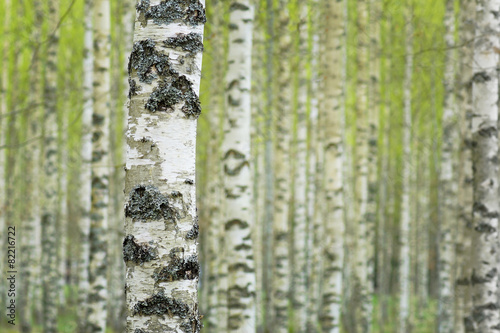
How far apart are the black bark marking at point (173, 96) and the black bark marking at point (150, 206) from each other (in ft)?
1.10

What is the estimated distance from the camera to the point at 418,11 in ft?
43.9

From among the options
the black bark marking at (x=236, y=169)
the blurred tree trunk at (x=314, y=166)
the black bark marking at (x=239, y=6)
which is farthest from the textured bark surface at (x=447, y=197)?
the black bark marking at (x=236, y=169)

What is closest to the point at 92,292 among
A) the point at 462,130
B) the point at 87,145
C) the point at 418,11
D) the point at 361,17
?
the point at 87,145

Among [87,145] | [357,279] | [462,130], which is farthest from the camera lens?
[357,279]

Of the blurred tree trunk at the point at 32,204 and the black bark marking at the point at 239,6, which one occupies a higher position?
the black bark marking at the point at 239,6

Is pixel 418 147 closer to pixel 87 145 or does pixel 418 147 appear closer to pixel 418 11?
pixel 418 11

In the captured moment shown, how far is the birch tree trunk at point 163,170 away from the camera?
216cm

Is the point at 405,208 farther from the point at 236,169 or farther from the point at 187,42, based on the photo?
the point at 187,42

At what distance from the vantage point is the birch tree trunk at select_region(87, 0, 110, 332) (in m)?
6.62

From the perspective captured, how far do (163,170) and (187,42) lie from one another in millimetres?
555

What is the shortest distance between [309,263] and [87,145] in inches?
253

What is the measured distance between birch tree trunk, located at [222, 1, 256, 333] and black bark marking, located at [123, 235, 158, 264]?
294 cm

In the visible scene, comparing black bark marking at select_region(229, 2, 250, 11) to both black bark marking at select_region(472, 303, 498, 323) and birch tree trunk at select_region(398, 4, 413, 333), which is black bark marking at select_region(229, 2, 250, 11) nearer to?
black bark marking at select_region(472, 303, 498, 323)

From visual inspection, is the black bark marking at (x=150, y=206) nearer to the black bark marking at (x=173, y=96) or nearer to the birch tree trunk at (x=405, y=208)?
the black bark marking at (x=173, y=96)
